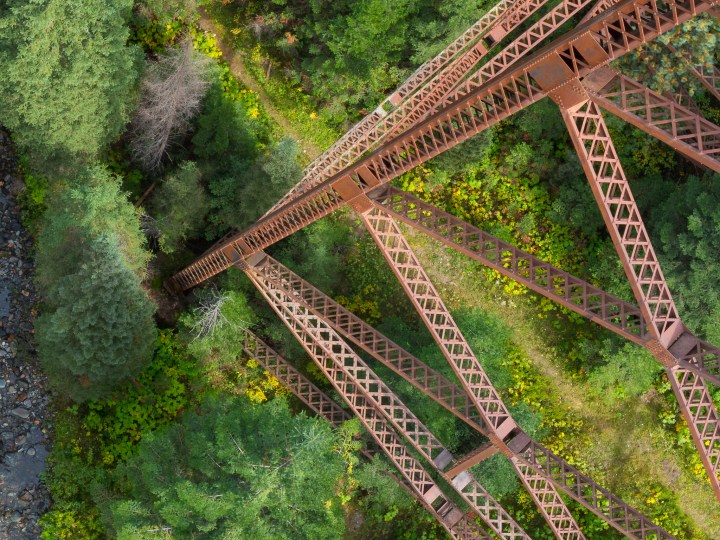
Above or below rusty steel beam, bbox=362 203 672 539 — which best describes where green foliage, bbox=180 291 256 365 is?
above

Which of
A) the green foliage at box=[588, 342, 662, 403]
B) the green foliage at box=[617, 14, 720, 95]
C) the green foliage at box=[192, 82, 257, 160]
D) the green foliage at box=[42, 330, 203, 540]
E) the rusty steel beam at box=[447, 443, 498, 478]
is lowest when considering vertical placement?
the green foliage at box=[588, 342, 662, 403]

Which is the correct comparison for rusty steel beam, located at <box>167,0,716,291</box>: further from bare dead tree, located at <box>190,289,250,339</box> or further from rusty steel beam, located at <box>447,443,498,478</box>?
rusty steel beam, located at <box>447,443,498,478</box>

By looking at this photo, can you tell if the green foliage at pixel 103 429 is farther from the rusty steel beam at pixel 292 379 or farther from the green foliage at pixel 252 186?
the green foliage at pixel 252 186

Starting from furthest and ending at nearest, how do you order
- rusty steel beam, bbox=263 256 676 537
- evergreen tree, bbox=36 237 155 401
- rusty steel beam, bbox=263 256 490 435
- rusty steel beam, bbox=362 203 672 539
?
evergreen tree, bbox=36 237 155 401, rusty steel beam, bbox=263 256 490 435, rusty steel beam, bbox=263 256 676 537, rusty steel beam, bbox=362 203 672 539

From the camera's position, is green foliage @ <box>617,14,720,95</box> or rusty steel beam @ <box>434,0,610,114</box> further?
green foliage @ <box>617,14,720,95</box>

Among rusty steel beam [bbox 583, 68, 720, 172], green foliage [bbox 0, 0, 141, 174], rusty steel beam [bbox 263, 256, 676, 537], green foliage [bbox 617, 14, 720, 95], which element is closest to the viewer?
rusty steel beam [bbox 583, 68, 720, 172]

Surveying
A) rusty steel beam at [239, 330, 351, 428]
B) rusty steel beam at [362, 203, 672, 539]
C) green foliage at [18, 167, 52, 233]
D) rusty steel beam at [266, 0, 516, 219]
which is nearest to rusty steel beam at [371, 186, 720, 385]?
rusty steel beam at [362, 203, 672, 539]
